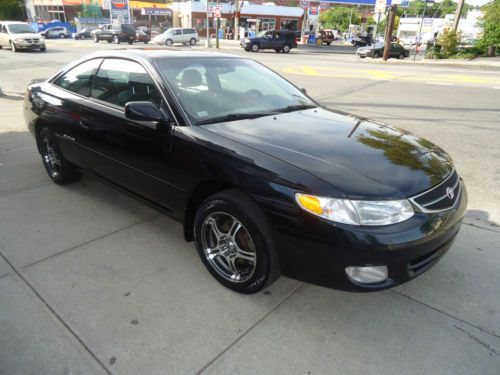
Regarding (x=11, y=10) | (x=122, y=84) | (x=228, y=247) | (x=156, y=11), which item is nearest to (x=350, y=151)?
(x=228, y=247)

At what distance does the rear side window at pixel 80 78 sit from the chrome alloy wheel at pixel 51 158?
689mm

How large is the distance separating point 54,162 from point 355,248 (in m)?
3.75

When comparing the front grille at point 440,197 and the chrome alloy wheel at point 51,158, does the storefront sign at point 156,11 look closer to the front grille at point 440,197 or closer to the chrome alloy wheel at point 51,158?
the chrome alloy wheel at point 51,158

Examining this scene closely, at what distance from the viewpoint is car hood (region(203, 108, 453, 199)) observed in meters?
2.22

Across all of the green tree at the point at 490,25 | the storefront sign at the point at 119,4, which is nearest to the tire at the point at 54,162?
the green tree at the point at 490,25

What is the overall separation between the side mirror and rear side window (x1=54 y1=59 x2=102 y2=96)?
122cm

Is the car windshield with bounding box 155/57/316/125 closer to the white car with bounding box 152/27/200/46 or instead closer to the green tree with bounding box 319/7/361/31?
the white car with bounding box 152/27/200/46

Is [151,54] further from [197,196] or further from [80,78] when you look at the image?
[197,196]

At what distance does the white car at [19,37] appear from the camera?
2375 cm

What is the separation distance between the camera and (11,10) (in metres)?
62.0

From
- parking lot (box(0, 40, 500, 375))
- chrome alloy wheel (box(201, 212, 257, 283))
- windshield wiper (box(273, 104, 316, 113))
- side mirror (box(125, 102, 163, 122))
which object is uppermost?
side mirror (box(125, 102, 163, 122))

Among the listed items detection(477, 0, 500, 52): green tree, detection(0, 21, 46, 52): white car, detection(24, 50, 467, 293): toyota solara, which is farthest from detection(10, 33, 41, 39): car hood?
detection(477, 0, 500, 52): green tree

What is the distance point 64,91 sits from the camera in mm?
4004

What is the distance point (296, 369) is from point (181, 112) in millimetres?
1873
